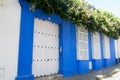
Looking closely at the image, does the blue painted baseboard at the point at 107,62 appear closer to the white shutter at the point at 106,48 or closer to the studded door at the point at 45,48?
the white shutter at the point at 106,48

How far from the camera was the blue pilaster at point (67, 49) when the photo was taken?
32.0ft

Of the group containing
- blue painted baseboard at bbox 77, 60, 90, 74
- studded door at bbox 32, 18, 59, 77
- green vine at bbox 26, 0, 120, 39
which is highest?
green vine at bbox 26, 0, 120, 39

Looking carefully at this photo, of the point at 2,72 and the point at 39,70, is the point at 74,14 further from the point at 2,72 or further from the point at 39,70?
the point at 2,72

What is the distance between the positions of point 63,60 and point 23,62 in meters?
2.97

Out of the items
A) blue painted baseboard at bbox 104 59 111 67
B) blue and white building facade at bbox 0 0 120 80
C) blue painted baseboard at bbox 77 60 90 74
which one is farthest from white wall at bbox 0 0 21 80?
blue painted baseboard at bbox 104 59 111 67

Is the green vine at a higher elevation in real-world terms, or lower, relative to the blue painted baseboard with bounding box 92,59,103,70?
higher

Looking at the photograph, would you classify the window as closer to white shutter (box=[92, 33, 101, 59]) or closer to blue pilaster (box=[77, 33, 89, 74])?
blue pilaster (box=[77, 33, 89, 74])

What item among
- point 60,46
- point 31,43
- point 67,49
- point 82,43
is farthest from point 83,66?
point 31,43

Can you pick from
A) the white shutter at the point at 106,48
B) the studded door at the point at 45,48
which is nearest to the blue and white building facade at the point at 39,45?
the studded door at the point at 45,48

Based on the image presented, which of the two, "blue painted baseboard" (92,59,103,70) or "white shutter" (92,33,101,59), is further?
"white shutter" (92,33,101,59)

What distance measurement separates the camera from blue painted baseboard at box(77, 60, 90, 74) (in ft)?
36.3

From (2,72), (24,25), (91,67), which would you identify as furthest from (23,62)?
(91,67)

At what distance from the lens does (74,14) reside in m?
10.1

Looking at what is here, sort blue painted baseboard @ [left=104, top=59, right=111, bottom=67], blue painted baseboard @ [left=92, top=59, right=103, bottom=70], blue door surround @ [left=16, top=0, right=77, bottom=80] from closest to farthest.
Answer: blue door surround @ [left=16, top=0, right=77, bottom=80] < blue painted baseboard @ [left=92, top=59, right=103, bottom=70] < blue painted baseboard @ [left=104, top=59, right=111, bottom=67]
